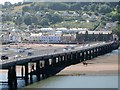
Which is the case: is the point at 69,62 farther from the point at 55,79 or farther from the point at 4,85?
the point at 4,85

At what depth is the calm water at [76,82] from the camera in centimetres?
4769

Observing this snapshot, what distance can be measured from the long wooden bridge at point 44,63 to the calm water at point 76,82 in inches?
44.6

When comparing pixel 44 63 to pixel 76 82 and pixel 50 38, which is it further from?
pixel 50 38

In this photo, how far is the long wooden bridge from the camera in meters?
46.2

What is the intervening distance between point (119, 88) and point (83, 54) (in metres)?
39.6

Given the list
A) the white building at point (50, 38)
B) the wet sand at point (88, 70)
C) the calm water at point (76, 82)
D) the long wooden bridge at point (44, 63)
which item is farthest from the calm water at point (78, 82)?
the white building at point (50, 38)

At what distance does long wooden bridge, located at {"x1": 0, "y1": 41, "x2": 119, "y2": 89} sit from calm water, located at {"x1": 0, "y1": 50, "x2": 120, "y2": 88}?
1.13 meters

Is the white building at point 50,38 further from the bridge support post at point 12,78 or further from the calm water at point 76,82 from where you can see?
the bridge support post at point 12,78

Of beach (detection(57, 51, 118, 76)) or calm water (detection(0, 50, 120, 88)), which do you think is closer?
calm water (detection(0, 50, 120, 88))

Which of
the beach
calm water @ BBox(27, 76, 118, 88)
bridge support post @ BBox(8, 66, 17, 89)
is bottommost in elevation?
the beach

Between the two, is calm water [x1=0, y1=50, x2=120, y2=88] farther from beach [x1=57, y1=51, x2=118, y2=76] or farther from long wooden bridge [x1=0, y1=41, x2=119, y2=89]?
beach [x1=57, y1=51, x2=118, y2=76]

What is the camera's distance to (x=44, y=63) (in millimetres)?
59156

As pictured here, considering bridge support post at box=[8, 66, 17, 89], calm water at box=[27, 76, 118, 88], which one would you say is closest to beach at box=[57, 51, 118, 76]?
calm water at box=[27, 76, 118, 88]

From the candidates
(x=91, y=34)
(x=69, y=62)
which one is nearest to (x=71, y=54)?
(x=69, y=62)
